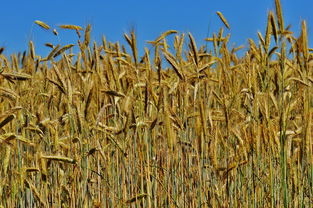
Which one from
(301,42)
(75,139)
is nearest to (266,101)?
(301,42)

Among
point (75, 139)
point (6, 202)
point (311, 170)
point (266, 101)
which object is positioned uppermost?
point (266, 101)

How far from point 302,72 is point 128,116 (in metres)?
0.77

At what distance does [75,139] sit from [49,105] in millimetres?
439

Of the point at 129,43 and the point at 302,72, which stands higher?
the point at 129,43

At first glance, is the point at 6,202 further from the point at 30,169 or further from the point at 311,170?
the point at 311,170

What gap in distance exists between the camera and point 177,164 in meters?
2.47

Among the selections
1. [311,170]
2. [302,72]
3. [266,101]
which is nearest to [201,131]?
[266,101]

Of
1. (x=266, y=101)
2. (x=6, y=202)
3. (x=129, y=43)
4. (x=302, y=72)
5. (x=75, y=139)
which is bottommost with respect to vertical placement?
(x=6, y=202)

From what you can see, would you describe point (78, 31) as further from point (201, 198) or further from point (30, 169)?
point (201, 198)

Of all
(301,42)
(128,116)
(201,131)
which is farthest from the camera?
(128,116)

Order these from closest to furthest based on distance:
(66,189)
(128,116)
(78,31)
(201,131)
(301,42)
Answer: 1. (201,131)
2. (301,42)
3. (128,116)
4. (66,189)
5. (78,31)

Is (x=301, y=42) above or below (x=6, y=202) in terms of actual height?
above

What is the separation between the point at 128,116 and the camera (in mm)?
2111

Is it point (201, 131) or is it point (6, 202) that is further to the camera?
point (6, 202)
